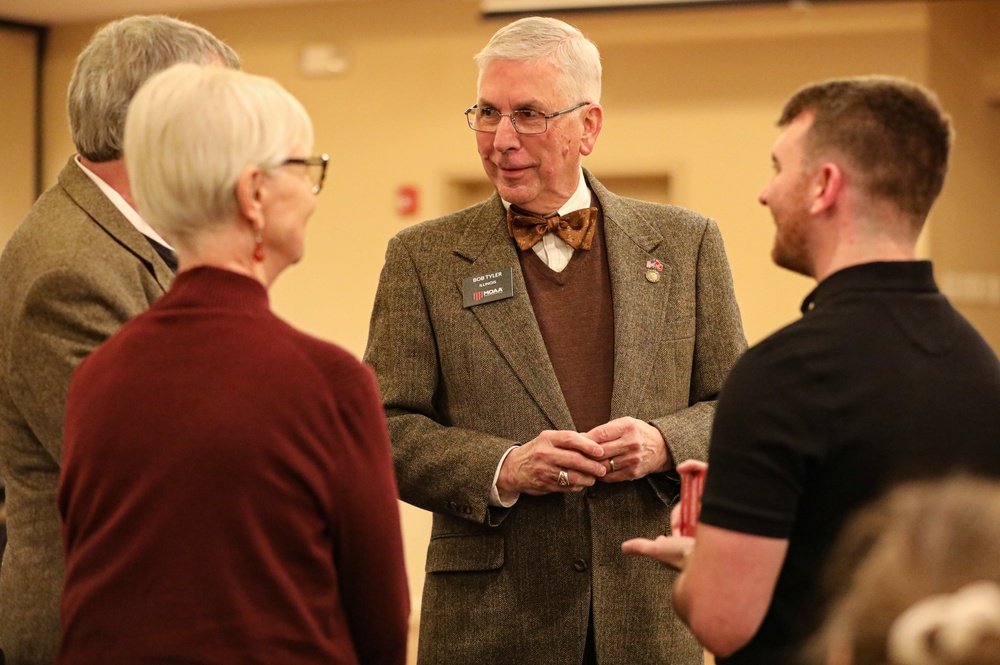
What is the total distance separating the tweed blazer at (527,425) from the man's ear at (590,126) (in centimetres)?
18

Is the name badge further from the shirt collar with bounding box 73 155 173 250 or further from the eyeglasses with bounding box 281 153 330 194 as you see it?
the eyeglasses with bounding box 281 153 330 194

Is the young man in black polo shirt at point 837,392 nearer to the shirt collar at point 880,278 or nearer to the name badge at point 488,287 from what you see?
the shirt collar at point 880,278

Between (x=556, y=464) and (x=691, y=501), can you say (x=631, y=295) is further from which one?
(x=691, y=501)

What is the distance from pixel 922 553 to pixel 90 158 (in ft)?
5.02

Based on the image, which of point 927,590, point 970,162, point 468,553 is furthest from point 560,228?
point 970,162

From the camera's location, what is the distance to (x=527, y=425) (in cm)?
224

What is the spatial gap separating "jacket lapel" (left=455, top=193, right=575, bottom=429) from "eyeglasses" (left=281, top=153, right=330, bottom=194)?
0.81 meters

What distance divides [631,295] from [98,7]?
5.12 metres

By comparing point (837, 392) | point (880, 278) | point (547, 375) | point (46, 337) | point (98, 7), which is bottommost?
point (547, 375)

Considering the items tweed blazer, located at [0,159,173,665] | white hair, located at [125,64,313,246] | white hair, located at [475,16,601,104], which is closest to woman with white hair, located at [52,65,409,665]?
white hair, located at [125,64,313,246]

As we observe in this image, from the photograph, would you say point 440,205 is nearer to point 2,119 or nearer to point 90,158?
point 2,119

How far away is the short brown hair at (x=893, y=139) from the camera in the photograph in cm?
148

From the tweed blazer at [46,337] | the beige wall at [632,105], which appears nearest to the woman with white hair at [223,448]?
the tweed blazer at [46,337]

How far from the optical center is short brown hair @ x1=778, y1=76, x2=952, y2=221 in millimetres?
1484
